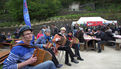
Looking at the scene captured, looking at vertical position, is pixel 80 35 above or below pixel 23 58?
below

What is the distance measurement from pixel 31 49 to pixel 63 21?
58.7ft

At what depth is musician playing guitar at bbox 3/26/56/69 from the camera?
66.6 inches

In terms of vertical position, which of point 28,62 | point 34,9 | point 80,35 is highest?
point 34,9

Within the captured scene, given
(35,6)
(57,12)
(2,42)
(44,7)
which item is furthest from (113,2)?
(2,42)

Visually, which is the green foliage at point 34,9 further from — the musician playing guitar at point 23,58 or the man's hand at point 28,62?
the man's hand at point 28,62

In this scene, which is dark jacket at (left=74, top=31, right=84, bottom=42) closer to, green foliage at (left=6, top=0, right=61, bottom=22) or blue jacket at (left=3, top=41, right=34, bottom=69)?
blue jacket at (left=3, top=41, right=34, bottom=69)

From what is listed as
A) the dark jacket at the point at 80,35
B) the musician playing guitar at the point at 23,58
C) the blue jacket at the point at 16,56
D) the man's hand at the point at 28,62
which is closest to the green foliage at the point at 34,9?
the dark jacket at the point at 80,35

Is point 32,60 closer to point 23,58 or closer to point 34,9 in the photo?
point 23,58

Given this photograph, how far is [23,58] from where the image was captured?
1.86 meters

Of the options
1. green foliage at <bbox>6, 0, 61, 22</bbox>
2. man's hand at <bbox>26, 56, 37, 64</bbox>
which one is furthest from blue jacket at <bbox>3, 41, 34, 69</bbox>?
green foliage at <bbox>6, 0, 61, 22</bbox>

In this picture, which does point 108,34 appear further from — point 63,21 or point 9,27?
point 9,27

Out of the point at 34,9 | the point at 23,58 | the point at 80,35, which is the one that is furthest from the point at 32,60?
the point at 34,9

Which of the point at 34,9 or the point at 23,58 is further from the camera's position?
the point at 34,9

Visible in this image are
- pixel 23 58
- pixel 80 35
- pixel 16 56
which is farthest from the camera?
pixel 80 35
